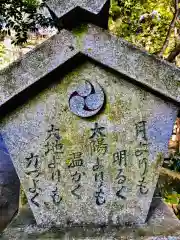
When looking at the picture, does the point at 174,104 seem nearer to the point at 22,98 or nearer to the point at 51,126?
the point at 51,126

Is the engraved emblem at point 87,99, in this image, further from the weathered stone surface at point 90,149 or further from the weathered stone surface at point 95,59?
the weathered stone surface at point 95,59

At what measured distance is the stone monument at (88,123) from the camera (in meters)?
2.51

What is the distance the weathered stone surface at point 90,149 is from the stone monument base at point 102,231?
3.0 inches

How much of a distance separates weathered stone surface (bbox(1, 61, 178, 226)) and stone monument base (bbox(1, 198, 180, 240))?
76 millimetres

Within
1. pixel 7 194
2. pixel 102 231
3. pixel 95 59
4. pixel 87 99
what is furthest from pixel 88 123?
pixel 7 194

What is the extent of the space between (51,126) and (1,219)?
2.30m

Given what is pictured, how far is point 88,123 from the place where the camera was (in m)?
2.67

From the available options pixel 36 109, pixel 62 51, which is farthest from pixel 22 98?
pixel 62 51

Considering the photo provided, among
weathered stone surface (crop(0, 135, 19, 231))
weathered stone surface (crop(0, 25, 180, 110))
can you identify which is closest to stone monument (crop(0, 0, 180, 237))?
weathered stone surface (crop(0, 25, 180, 110))

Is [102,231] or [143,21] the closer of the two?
[102,231]

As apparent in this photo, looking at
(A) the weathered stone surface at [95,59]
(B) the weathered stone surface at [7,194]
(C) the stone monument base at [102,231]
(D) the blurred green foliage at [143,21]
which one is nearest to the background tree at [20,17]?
(B) the weathered stone surface at [7,194]

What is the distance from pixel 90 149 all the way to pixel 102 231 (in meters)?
0.64

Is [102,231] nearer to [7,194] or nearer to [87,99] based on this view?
[87,99]

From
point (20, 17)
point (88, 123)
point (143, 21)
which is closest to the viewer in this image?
point (88, 123)
